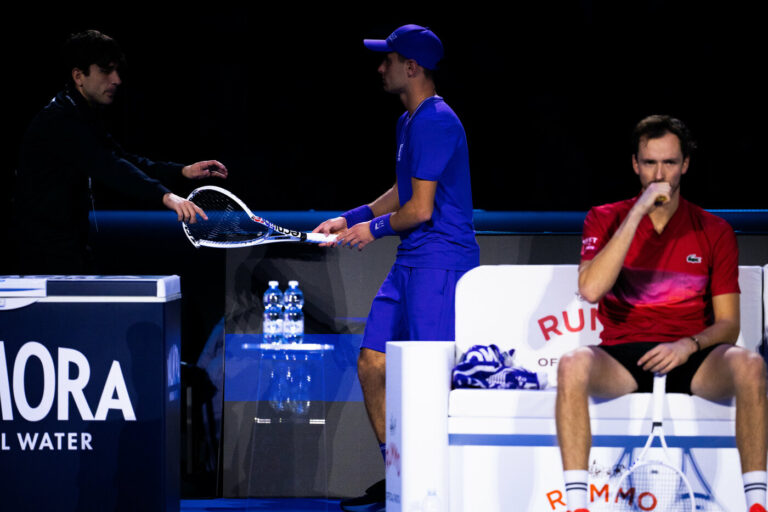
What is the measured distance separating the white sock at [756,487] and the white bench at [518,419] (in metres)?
0.22

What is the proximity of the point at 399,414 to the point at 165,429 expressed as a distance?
888 mm

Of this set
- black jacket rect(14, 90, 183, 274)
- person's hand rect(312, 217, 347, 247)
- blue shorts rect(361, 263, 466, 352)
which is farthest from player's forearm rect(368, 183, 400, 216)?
black jacket rect(14, 90, 183, 274)

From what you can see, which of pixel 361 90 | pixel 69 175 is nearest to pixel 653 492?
pixel 69 175

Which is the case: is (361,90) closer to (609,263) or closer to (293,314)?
(293,314)

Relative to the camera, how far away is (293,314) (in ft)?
16.0

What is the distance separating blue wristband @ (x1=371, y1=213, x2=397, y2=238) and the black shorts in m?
1.05

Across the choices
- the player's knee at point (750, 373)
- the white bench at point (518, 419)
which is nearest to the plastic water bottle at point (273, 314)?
the white bench at point (518, 419)

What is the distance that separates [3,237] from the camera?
6.10 m

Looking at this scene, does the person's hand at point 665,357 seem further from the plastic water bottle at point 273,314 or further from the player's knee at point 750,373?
the plastic water bottle at point 273,314

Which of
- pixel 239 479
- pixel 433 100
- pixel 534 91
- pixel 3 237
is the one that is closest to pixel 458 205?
pixel 433 100

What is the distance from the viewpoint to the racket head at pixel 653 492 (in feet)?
11.2

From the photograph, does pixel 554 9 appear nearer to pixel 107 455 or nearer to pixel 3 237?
pixel 3 237

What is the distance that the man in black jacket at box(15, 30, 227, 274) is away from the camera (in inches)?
160

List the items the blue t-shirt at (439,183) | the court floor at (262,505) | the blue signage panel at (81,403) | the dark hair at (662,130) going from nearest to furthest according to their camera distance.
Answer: the dark hair at (662,130) < the blue signage panel at (81,403) < the blue t-shirt at (439,183) < the court floor at (262,505)
